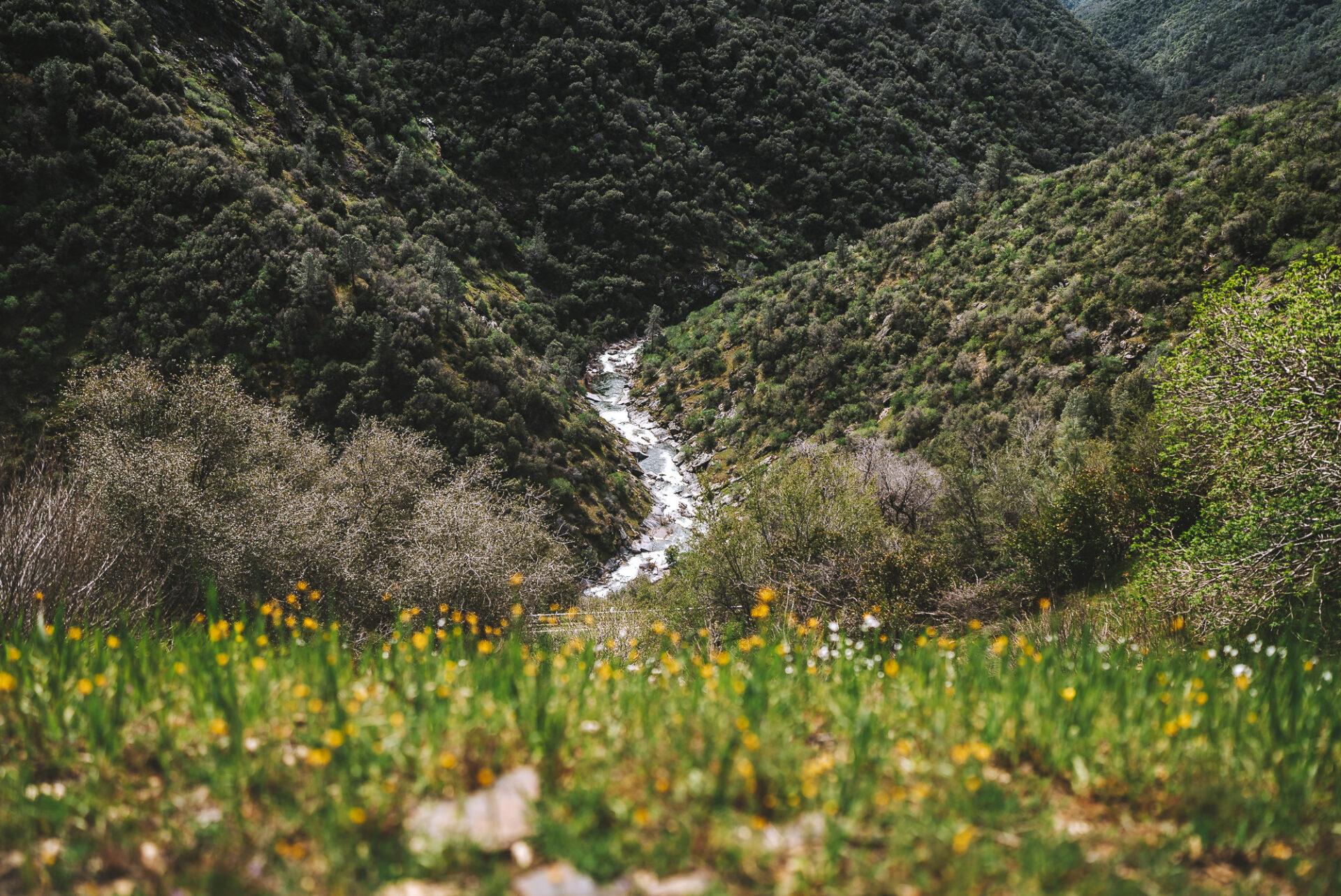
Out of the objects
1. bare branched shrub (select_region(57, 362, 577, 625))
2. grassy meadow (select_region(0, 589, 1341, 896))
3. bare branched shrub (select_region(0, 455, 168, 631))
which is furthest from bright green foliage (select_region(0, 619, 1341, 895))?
bare branched shrub (select_region(57, 362, 577, 625))

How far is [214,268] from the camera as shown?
100 ft

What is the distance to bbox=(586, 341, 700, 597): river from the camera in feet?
125

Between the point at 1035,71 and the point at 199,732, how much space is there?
139758 mm

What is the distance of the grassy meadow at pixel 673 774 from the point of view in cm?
232

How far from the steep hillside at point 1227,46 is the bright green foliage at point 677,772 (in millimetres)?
131258

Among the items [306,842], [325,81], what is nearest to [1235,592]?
[306,842]

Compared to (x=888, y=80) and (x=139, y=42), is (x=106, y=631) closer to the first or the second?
(x=139, y=42)

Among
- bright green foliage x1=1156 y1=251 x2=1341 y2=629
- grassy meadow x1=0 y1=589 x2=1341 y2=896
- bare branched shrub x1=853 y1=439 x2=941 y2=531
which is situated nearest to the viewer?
grassy meadow x1=0 y1=589 x2=1341 y2=896

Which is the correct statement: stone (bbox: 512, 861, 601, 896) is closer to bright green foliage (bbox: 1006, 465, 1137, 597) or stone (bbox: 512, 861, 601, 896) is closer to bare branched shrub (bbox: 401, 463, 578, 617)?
bare branched shrub (bbox: 401, 463, 578, 617)

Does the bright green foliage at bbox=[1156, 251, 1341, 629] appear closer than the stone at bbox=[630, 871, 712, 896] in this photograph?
No

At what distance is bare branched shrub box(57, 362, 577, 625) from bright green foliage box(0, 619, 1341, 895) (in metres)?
9.05

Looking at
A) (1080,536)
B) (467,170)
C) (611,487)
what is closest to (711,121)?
(467,170)

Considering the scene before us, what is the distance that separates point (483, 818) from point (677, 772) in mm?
855

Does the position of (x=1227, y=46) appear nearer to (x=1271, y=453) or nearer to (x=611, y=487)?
(x=611, y=487)
